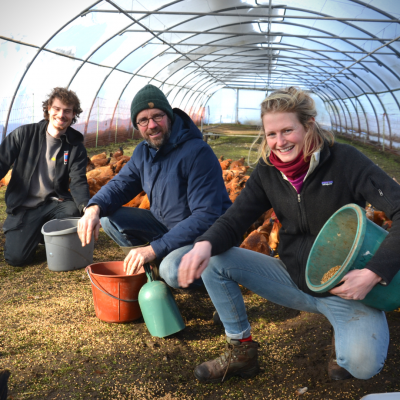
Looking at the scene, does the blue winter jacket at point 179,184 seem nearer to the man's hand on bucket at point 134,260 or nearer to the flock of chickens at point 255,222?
the man's hand on bucket at point 134,260

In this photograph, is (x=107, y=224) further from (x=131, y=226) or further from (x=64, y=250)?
(x=64, y=250)

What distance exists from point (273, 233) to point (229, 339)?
1.70m

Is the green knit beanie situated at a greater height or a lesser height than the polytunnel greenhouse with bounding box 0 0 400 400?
greater

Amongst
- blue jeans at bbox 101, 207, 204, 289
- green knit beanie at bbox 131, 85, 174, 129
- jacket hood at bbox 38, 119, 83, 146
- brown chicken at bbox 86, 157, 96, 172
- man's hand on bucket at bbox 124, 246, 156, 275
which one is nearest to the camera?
man's hand on bucket at bbox 124, 246, 156, 275

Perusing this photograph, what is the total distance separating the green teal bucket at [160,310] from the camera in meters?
2.37

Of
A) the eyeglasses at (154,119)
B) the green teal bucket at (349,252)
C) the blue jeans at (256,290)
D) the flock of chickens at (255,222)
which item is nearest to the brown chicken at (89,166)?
the flock of chickens at (255,222)

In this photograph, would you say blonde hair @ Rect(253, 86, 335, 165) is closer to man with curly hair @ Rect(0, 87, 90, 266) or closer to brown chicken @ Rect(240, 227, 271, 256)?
brown chicken @ Rect(240, 227, 271, 256)

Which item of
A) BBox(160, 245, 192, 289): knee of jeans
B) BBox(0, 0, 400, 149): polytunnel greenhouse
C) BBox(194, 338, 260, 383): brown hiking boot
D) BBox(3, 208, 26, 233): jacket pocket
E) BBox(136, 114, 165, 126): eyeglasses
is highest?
BBox(0, 0, 400, 149): polytunnel greenhouse

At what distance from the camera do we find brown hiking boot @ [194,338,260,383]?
1993 millimetres

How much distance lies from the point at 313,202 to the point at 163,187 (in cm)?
114

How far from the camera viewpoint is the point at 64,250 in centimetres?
337

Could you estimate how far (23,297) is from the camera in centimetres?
296

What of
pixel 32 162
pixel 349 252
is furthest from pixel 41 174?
pixel 349 252

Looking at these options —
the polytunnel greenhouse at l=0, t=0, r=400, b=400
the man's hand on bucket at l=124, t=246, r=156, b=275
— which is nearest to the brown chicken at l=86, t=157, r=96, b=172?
the polytunnel greenhouse at l=0, t=0, r=400, b=400
